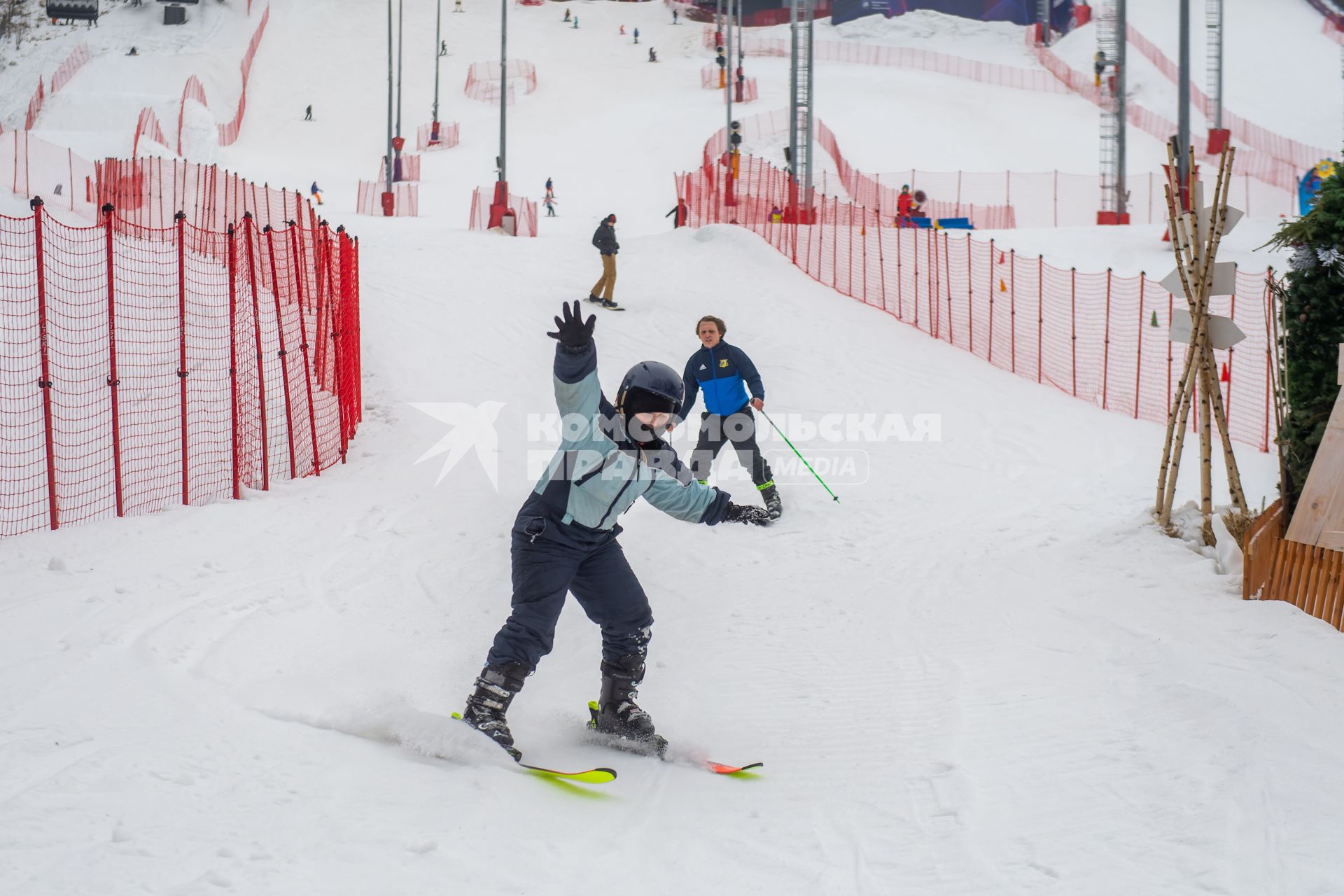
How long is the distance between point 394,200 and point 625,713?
97.1ft

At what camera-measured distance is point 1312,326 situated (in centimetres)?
634

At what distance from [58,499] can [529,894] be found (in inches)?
278

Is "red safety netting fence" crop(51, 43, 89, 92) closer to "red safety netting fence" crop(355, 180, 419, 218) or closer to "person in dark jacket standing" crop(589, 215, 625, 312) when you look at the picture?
"red safety netting fence" crop(355, 180, 419, 218)

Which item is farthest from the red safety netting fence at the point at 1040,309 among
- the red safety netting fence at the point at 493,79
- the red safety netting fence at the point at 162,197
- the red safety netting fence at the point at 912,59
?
the red safety netting fence at the point at 493,79

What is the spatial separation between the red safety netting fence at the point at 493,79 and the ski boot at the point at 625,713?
4898cm

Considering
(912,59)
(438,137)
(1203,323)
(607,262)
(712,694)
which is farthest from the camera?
(912,59)

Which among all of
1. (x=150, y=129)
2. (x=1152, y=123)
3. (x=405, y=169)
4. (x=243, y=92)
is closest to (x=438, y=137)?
(x=405, y=169)

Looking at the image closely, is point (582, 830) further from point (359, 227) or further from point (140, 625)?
point (359, 227)

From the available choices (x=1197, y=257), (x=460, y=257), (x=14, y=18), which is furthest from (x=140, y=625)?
(x=14, y=18)

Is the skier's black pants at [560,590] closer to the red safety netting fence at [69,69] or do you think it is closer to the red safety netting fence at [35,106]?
the red safety netting fence at [35,106]

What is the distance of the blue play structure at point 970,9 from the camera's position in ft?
185

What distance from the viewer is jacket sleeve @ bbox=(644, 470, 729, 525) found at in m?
4.59

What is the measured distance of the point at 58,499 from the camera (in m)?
8.80

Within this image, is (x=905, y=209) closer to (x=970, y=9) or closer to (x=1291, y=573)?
(x=1291, y=573)
